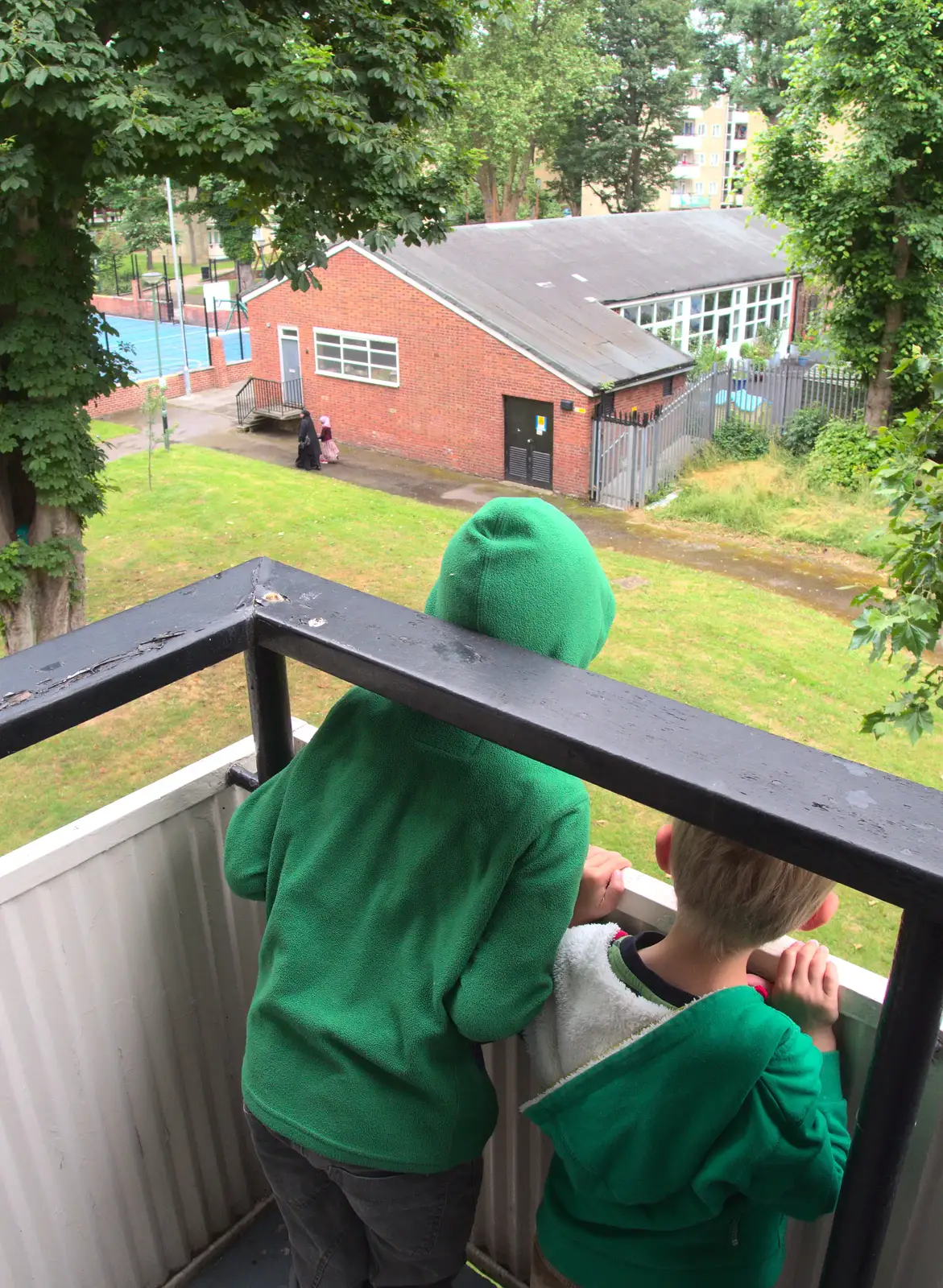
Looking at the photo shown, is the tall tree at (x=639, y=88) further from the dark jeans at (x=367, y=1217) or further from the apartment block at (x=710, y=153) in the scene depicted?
the dark jeans at (x=367, y=1217)

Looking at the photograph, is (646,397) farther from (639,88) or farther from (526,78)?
(639,88)

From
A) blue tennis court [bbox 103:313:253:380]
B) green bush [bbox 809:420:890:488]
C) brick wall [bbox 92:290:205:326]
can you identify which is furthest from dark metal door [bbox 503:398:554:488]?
brick wall [bbox 92:290:205:326]

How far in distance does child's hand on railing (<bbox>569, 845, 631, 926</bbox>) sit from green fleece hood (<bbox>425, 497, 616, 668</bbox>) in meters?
0.28

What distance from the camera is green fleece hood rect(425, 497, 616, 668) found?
4.04ft

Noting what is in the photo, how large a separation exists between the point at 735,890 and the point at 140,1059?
1196mm

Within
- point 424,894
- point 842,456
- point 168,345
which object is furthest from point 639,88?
point 424,894

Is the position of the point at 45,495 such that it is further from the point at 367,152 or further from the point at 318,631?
the point at 318,631

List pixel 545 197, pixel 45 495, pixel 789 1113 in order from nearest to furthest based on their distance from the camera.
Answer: pixel 789 1113 → pixel 45 495 → pixel 545 197

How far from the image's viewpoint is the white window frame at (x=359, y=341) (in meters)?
19.9

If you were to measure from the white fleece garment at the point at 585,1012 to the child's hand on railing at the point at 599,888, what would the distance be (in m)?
0.04

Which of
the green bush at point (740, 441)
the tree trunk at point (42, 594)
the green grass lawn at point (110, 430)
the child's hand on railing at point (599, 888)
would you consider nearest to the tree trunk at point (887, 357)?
the green bush at point (740, 441)

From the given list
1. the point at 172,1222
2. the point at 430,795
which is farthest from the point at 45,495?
the point at 430,795

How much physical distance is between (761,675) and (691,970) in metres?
9.95

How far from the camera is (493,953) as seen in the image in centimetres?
122
